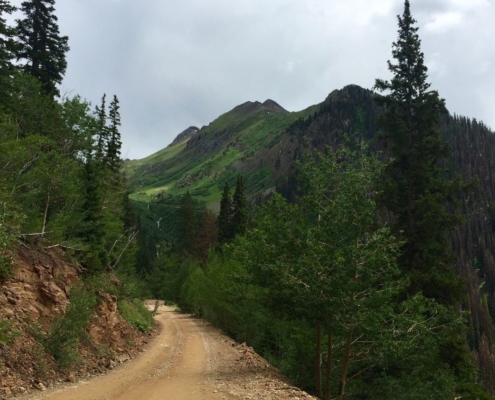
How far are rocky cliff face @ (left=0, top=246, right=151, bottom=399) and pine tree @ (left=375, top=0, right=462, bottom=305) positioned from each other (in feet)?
44.6

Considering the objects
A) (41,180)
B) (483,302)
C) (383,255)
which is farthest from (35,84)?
(483,302)

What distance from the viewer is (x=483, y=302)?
348 ft

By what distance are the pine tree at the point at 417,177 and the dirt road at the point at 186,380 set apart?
791 cm

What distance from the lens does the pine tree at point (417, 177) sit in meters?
17.5

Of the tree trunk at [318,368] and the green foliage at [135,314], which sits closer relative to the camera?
the tree trunk at [318,368]

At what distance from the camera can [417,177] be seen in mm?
19562

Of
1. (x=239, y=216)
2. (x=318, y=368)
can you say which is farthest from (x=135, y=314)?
(x=239, y=216)

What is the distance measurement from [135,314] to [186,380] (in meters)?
17.2

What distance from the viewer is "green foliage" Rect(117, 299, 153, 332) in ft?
87.7

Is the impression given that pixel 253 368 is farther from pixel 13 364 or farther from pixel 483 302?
pixel 483 302

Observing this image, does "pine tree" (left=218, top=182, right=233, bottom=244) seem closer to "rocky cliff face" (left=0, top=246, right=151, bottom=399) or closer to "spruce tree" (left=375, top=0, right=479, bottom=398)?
"rocky cliff face" (left=0, top=246, right=151, bottom=399)

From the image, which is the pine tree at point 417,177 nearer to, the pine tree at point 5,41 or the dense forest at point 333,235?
the dense forest at point 333,235

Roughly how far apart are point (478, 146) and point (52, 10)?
558 feet

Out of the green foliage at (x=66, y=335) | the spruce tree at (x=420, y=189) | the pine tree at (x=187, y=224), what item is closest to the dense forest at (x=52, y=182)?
the green foliage at (x=66, y=335)
